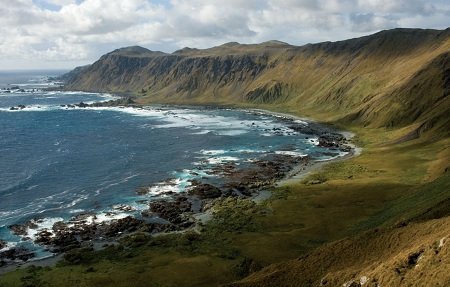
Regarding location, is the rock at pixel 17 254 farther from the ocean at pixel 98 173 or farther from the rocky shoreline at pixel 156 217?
the ocean at pixel 98 173

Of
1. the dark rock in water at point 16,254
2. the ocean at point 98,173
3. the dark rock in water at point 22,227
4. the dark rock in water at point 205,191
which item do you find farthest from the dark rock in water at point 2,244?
the dark rock in water at point 205,191

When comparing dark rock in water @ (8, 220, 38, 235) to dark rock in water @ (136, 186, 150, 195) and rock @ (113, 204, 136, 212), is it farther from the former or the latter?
dark rock in water @ (136, 186, 150, 195)

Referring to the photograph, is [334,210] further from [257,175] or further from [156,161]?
[156,161]

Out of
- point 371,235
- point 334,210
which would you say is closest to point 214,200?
point 334,210

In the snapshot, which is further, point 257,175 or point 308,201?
point 257,175

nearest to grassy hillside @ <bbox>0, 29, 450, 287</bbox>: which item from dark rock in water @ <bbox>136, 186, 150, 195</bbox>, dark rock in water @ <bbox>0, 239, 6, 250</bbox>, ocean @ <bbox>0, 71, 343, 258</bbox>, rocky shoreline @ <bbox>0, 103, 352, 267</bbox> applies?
rocky shoreline @ <bbox>0, 103, 352, 267</bbox>

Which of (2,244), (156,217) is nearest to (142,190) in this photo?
(156,217)

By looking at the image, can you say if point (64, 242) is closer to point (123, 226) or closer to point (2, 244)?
point (2, 244)
